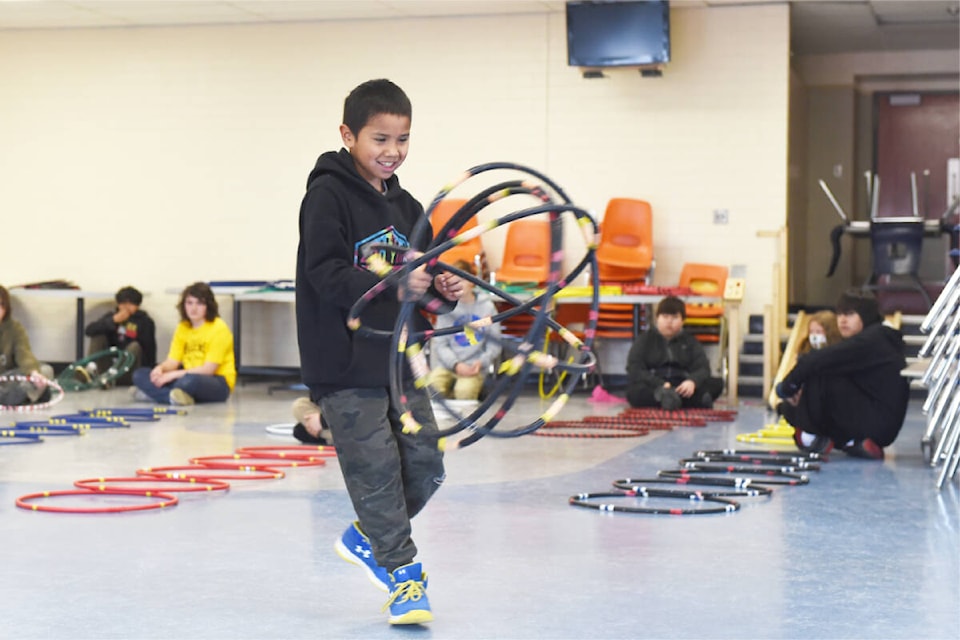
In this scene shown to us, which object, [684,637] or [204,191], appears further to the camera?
[204,191]

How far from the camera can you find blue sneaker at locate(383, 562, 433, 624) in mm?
3898

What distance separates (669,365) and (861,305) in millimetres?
3154

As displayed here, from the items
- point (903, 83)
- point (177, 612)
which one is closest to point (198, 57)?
point (903, 83)

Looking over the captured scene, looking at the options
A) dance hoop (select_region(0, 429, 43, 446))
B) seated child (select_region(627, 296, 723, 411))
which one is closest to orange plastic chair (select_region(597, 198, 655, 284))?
seated child (select_region(627, 296, 723, 411))

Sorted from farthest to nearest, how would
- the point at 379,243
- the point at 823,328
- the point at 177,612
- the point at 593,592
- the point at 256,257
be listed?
the point at 256,257 → the point at 823,328 → the point at 593,592 → the point at 177,612 → the point at 379,243

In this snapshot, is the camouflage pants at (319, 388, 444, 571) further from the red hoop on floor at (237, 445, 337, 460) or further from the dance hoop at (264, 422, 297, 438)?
the dance hoop at (264, 422, 297, 438)

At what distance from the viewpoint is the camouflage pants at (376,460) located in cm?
390

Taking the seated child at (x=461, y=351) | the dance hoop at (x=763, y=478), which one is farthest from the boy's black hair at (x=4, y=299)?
the dance hoop at (x=763, y=478)

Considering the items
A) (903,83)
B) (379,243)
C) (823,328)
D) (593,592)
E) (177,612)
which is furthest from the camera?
A: (903,83)

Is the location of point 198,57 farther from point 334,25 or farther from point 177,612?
point 177,612

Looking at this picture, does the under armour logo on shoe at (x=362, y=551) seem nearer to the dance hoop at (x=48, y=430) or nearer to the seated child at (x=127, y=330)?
the dance hoop at (x=48, y=430)

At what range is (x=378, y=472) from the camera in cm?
390

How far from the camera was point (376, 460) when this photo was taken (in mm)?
3896

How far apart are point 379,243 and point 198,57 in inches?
445
